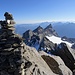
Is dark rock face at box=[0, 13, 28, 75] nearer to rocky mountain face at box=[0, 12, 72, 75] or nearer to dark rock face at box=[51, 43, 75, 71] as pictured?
rocky mountain face at box=[0, 12, 72, 75]

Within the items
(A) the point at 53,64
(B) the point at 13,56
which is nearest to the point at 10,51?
(B) the point at 13,56

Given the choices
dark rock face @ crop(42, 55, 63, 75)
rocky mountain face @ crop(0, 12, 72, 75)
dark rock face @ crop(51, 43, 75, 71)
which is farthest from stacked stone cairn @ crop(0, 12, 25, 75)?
dark rock face @ crop(51, 43, 75, 71)

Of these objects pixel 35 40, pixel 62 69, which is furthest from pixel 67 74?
pixel 35 40

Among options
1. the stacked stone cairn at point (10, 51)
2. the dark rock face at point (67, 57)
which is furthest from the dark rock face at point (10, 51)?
the dark rock face at point (67, 57)

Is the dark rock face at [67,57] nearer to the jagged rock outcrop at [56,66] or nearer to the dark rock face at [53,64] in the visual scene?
the jagged rock outcrop at [56,66]

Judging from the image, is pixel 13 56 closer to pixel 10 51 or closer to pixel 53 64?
pixel 10 51

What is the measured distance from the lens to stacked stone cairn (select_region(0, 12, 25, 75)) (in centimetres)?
2406

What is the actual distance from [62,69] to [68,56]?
28.6 ft

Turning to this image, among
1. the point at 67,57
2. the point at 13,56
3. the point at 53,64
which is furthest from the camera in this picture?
the point at 67,57

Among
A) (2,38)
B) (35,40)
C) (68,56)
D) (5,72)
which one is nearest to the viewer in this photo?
(5,72)

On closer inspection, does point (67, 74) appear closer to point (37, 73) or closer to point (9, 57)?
point (37, 73)

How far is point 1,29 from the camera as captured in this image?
26.4 metres

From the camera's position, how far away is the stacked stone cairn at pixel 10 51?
24.1 metres

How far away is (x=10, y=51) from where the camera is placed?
24.5 m
